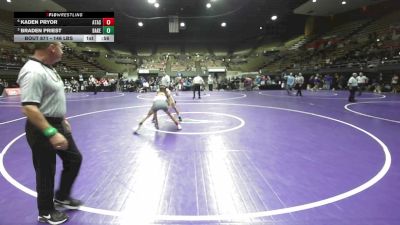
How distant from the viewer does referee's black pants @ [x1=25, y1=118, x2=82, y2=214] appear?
274 centimetres

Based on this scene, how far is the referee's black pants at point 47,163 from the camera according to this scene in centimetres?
274

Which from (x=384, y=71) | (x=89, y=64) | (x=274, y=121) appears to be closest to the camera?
(x=274, y=121)

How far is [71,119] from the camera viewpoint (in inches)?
381

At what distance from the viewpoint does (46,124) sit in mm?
2521

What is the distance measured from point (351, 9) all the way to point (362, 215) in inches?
1379

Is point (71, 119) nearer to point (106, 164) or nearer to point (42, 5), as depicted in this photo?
point (106, 164)

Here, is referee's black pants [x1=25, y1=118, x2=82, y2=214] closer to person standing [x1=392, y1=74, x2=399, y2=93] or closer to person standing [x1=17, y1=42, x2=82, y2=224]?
person standing [x1=17, y1=42, x2=82, y2=224]

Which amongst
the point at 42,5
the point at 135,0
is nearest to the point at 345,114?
the point at 135,0

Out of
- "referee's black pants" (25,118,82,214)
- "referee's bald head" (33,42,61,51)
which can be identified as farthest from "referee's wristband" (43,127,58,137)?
"referee's bald head" (33,42,61,51)
